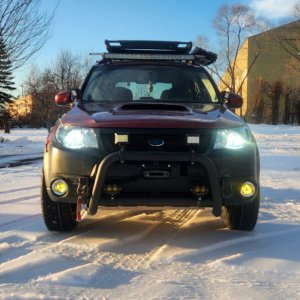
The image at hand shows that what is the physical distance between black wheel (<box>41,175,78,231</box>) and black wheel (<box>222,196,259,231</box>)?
4.88 ft

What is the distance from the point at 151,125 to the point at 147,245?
104 centimetres

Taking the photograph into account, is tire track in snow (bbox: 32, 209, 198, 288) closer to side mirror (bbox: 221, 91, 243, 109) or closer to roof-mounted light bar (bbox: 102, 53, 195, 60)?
side mirror (bbox: 221, 91, 243, 109)

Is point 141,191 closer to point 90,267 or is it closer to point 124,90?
point 90,267

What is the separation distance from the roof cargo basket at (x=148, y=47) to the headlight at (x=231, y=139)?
242 centimetres

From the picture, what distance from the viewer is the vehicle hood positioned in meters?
4.03

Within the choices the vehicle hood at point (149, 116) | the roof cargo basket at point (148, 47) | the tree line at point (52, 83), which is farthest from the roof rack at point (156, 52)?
the tree line at point (52, 83)

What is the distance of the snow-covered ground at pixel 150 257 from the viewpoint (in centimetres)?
316

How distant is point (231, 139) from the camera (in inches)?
164

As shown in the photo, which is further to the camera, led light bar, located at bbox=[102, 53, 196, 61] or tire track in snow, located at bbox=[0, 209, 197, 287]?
led light bar, located at bbox=[102, 53, 196, 61]

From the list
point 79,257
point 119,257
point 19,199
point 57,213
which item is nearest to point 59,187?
point 57,213

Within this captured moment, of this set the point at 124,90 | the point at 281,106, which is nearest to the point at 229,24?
the point at 281,106

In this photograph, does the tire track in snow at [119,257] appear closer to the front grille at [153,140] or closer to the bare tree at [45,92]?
the front grille at [153,140]

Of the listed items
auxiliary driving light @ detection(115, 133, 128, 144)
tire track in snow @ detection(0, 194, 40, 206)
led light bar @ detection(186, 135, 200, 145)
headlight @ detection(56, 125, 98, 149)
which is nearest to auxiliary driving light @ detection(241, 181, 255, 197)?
led light bar @ detection(186, 135, 200, 145)

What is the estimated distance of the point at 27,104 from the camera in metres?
67.4
